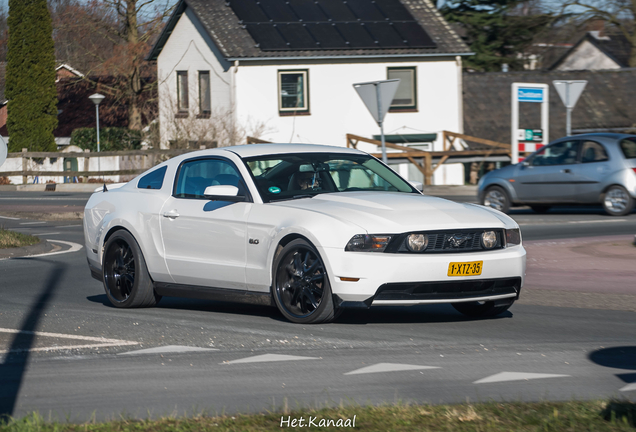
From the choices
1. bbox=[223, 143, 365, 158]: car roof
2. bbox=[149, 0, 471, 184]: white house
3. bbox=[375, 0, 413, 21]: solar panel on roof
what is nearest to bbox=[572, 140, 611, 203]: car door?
bbox=[223, 143, 365, 158]: car roof

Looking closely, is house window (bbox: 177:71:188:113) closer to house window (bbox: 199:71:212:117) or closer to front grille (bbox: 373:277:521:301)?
house window (bbox: 199:71:212:117)

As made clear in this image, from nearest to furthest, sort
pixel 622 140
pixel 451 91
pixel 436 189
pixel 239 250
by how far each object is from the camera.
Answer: pixel 239 250 < pixel 622 140 < pixel 436 189 < pixel 451 91

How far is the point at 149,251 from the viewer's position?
9.28 meters

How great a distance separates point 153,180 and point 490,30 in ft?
139

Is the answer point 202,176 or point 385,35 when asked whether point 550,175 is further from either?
point 385,35

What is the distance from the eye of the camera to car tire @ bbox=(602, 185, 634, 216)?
1997 cm

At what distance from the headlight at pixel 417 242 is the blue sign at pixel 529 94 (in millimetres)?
19803

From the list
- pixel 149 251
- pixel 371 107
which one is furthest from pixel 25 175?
pixel 149 251

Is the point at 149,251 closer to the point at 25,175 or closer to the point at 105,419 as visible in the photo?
the point at 105,419

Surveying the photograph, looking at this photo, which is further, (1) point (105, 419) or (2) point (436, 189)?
(2) point (436, 189)

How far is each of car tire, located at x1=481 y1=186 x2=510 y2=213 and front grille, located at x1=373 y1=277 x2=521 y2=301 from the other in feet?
46.0

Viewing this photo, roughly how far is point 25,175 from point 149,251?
118ft

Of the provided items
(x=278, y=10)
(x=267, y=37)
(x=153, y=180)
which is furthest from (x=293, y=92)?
(x=153, y=180)

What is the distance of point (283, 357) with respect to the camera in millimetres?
6750
